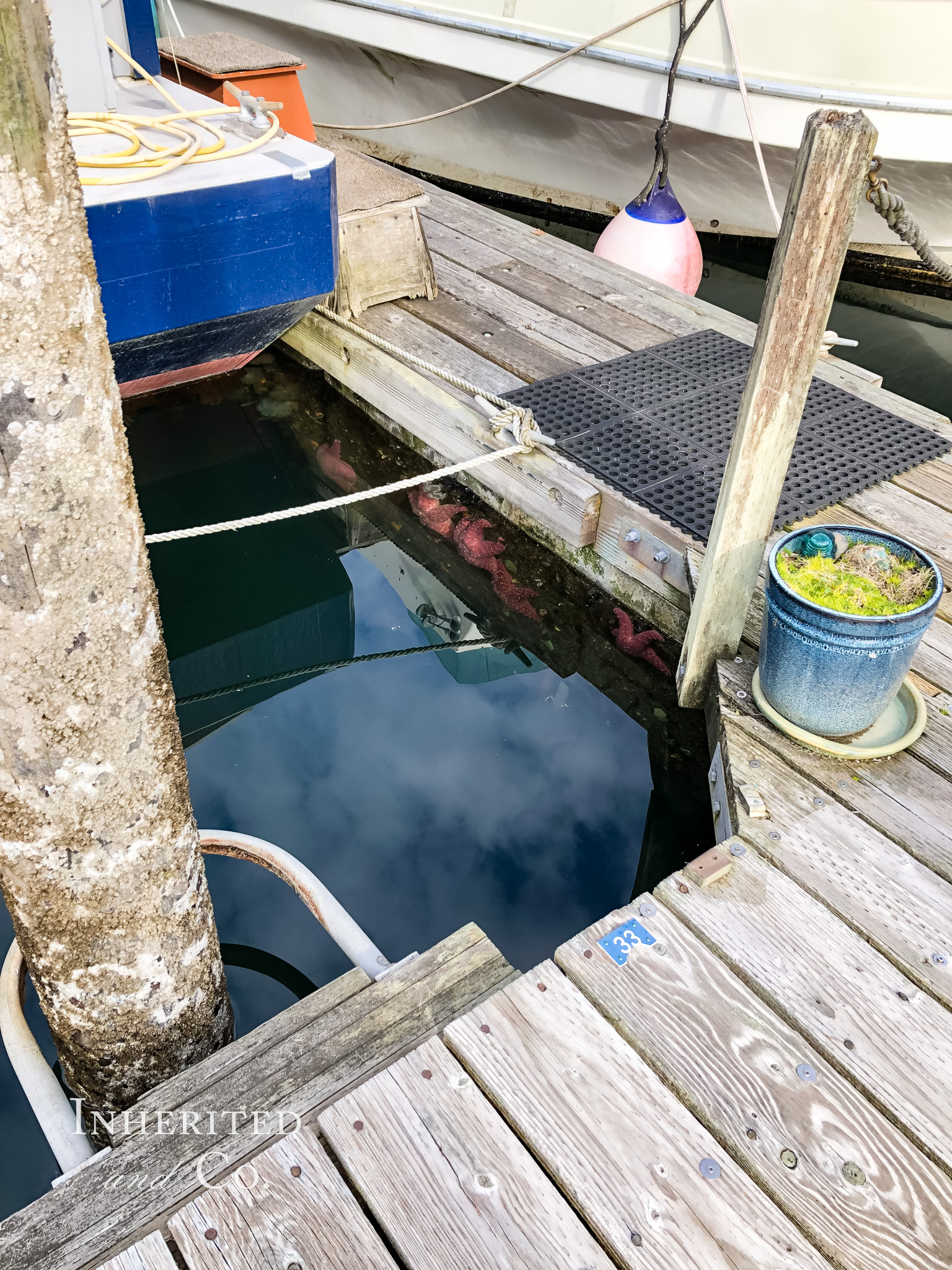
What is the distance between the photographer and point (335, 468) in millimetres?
4785

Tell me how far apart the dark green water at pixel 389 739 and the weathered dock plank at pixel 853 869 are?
0.64 meters

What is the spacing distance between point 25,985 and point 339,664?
1627mm

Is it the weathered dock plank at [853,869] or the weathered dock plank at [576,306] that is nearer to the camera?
the weathered dock plank at [853,869]

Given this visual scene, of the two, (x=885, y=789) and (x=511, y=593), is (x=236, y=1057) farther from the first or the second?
(x=511, y=593)

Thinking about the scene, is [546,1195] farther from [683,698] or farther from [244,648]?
[244,648]

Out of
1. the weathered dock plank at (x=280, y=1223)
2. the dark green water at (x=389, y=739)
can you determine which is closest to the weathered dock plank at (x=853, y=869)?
the dark green water at (x=389, y=739)

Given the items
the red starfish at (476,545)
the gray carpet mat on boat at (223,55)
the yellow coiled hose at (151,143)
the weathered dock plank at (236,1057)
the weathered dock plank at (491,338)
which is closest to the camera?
the weathered dock plank at (236,1057)

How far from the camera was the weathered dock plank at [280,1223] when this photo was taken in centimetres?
158

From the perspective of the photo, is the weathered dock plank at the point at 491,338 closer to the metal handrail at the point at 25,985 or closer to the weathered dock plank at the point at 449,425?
the weathered dock plank at the point at 449,425

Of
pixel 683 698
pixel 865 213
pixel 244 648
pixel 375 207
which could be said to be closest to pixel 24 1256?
pixel 683 698

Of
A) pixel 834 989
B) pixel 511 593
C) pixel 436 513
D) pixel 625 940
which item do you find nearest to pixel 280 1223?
pixel 625 940

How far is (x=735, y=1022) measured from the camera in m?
1.96

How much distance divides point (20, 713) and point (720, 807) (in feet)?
6.21

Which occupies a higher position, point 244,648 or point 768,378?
point 768,378
